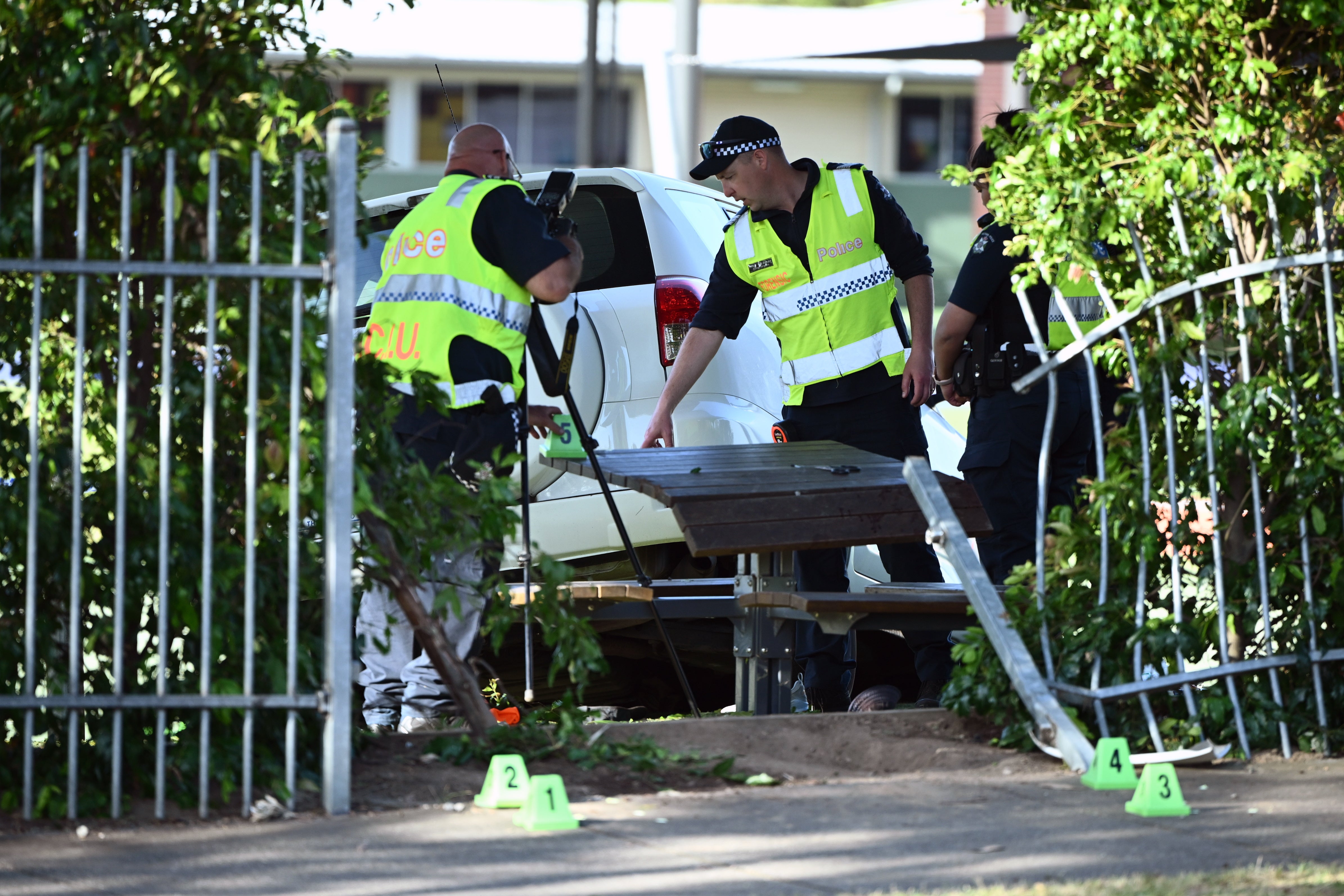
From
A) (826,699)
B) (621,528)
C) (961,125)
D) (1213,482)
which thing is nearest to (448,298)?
(621,528)

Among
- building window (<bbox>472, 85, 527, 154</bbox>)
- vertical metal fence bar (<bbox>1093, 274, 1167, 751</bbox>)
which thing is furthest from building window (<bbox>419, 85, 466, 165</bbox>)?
vertical metal fence bar (<bbox>1093, 274, 1167, 751</bbox>)

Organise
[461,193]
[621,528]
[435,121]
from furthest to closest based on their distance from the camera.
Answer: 1. [435,121]
2. [621,528]
3. [461,193]

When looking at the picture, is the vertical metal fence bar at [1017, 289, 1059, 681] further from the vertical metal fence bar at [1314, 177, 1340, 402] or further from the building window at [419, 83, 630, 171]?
the building window at [419, 83, 630, 171]

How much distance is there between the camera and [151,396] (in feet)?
14.1

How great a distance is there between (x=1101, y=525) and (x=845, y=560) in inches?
77.4

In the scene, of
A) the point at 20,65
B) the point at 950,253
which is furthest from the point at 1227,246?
the point at 950,253

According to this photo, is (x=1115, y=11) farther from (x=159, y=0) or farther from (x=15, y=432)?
(x=15, y=432)

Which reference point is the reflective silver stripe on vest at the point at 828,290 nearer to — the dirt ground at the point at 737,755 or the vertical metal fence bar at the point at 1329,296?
the dirt ground at the point at 737,755

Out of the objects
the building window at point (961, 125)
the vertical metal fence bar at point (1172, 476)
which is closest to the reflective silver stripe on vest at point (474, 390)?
the vertical metal fence bar at point (1172, 476)

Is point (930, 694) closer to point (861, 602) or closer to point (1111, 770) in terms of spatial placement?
point (861, 602)

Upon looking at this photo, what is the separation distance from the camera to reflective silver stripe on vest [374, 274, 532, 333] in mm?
5566

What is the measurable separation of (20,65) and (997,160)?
8.63 feet

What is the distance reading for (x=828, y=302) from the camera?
21.3 ft

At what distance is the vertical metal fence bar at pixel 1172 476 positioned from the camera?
4.67 metres
